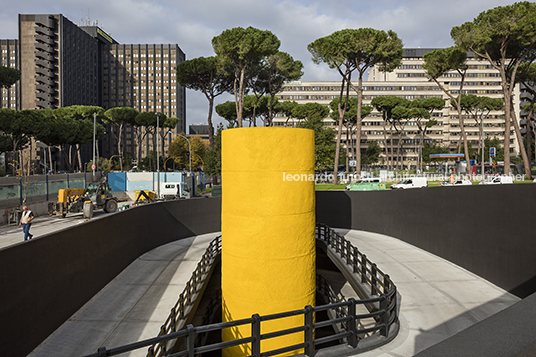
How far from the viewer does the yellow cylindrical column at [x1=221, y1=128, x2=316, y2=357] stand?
9.28 meters

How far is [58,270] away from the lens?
9.24m

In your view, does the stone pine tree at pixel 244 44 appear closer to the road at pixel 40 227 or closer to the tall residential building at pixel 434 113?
the road at pixel 40 227

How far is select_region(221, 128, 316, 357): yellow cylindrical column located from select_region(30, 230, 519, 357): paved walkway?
2.79 metres

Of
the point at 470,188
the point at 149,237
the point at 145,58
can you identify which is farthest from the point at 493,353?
the point at 145,58

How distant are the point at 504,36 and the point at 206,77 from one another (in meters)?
44.9

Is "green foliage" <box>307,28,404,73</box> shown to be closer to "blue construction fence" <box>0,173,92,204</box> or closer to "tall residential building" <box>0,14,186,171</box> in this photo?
"blue construction fence" <box>0,173,92,204</box>

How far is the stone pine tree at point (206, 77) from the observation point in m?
59.7

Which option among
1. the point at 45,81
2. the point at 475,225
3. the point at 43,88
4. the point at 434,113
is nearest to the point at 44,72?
the point at 45,81

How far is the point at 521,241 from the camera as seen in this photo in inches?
423

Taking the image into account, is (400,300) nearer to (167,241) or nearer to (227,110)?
(167,241)

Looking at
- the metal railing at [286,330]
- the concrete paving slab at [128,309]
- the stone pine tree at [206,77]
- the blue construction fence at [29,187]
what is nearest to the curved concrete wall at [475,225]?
the metal railing at [286,330]

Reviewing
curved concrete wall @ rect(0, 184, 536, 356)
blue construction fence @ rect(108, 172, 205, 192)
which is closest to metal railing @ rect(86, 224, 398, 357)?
curved concrete wall @ rect(0, 184, 536, 356)

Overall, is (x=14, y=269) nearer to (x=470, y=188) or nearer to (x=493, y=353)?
(x=493, y=353)

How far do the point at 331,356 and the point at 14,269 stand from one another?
22.2 feet
